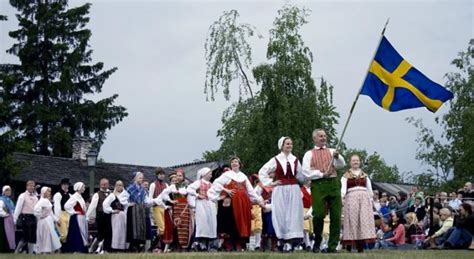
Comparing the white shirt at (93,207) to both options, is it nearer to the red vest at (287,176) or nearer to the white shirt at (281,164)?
the white shirt at (281,164)

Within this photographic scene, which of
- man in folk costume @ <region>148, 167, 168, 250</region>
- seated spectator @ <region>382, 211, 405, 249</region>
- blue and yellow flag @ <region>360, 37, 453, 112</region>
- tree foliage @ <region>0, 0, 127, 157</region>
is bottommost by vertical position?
seated spectator @ <region>382, 211, 405, 249</region>

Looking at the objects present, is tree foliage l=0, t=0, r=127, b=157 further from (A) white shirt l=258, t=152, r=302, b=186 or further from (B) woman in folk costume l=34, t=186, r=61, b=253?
(A) white shirt l=258, t=152, r=302, b=186

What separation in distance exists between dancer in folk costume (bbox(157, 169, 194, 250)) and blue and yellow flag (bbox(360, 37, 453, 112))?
21.3 feet

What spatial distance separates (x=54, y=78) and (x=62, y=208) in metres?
32.5

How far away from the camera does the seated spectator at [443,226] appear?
20906 mm

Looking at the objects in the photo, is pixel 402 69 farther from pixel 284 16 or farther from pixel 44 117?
pixel 44 117

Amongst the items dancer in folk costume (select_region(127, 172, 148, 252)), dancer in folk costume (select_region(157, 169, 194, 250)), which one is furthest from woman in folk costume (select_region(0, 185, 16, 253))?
dancer in folk costume (select_region(157, 169, 194, 250))

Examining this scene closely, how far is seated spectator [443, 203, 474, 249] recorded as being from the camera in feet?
62.0

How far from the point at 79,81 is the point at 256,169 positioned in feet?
75.0

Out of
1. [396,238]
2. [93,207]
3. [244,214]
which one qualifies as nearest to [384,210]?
[396,238]

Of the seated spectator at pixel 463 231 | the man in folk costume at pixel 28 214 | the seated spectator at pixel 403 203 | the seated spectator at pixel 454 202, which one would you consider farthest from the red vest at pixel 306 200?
the man in folk costume at pixel 28 214

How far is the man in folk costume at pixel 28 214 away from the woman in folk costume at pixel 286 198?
8.23 metres

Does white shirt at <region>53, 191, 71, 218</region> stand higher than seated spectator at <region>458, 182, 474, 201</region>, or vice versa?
seated spectator at <region>458, 182, 474, 201</region>

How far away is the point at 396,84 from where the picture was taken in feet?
52.4
